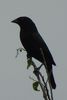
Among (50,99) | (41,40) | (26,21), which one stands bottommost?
(50,99)

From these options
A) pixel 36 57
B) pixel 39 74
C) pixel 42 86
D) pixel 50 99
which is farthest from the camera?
pixel 36 57

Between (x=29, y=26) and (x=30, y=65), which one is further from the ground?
(x=29, y=26)

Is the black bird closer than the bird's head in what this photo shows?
Yes

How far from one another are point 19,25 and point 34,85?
9.77ft

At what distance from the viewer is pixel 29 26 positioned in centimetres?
621

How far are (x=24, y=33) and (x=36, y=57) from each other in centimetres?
51

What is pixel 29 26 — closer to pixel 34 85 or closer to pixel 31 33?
pixel 31 33

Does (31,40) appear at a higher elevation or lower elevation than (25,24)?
lower

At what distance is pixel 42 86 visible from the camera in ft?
8.61

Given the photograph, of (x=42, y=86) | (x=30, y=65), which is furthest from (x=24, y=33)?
(x=42, y=86)

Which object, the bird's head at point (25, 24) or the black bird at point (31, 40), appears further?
the bird's head at point (25, 24)

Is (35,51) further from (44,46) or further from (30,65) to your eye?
(30,65)

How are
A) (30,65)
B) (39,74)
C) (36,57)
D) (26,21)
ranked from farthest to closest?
(26,21) < (36,57) < (30,65) < (39,74)

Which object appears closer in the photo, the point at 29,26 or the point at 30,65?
the point at 30,65
